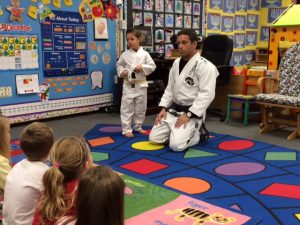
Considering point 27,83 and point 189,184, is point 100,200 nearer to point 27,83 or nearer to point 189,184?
point 189,184

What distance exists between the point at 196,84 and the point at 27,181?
7.76 ft

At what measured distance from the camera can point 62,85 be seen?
193 inches

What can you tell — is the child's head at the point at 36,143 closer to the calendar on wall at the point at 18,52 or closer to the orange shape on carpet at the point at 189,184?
the orange shape on carpet at the point at 189,184

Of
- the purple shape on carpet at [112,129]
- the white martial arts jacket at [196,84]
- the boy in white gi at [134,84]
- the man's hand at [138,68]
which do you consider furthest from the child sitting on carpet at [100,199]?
the purple shape on carpet at [112,129]

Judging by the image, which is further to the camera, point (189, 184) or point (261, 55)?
point (261, 55)

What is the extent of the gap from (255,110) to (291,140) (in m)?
1.13

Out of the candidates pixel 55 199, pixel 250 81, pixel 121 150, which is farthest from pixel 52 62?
pixel 55 199

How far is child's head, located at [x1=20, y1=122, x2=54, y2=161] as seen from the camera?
1552mm

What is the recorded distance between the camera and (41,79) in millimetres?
4668

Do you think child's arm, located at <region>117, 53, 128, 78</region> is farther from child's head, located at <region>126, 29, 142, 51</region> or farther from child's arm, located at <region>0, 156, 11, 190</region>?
child's arm, located at <region>0, 156, 11, 190</region>

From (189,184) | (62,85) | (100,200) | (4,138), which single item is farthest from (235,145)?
(100,200)

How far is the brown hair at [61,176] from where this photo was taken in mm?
1229

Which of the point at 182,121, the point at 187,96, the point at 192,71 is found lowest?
the point at 182,121

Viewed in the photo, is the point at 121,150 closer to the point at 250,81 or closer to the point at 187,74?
the point at 187,74
